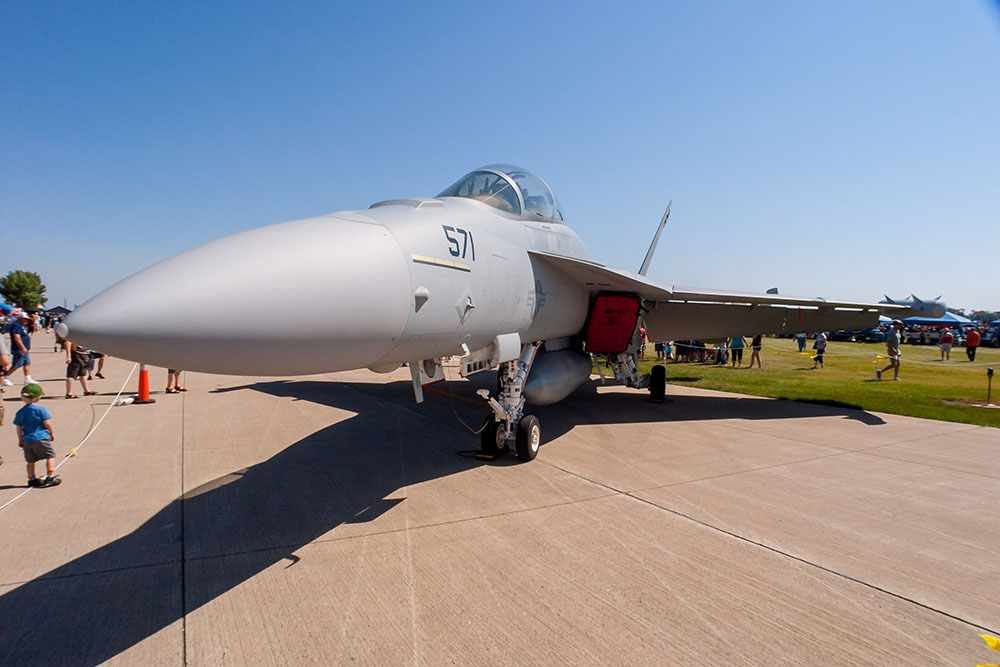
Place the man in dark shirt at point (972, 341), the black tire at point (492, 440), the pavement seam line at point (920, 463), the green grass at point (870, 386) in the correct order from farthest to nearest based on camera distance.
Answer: the man in dark shirt at point (972, 341) → the green grass at point (870, 386) → the black tire at point (492, 440) → the pavement seam line at point (920, 463)

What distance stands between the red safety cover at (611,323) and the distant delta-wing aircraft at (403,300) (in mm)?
22

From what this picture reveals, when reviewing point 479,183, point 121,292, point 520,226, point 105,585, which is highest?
point 479,183

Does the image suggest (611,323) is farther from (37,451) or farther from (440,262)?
(37,451)

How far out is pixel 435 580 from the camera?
3.15m

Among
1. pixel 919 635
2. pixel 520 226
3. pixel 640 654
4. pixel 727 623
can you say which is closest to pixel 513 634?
pixel 640 654

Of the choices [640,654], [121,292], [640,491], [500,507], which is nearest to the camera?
[121,292]

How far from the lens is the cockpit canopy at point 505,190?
5.49 metres

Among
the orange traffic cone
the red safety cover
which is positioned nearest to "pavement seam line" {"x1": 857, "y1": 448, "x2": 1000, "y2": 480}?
the red safety cover

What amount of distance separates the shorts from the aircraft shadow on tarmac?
148cm

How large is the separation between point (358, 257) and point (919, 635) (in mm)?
3717

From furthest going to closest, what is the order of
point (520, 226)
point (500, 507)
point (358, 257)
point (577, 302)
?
→ 1. point (577, 302)
2. point (520, 226)
3. point (500, 507)
4. point (358, 257)

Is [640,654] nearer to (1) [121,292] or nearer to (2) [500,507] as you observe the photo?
(2) [500,507]

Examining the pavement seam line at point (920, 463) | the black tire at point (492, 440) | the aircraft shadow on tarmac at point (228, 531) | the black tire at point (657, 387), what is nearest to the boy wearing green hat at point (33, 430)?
the aircraft shadow on tarmac at point (228, 531)

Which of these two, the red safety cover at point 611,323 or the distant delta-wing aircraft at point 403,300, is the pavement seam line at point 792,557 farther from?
the red safety cover at point 611,323
